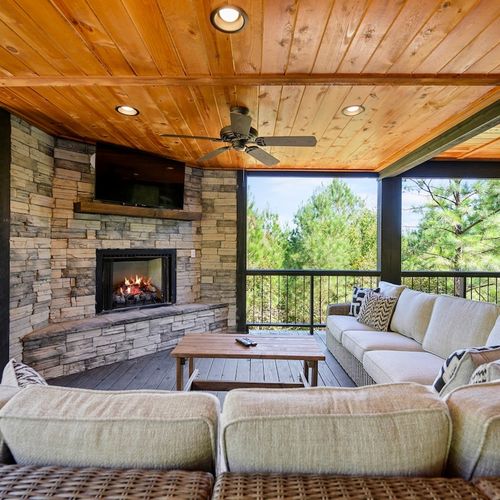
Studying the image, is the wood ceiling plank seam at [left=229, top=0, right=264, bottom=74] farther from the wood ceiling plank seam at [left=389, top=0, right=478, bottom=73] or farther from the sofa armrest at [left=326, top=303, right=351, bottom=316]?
the sofa armrest at [left=326, top=303, right=351, bottom=316]

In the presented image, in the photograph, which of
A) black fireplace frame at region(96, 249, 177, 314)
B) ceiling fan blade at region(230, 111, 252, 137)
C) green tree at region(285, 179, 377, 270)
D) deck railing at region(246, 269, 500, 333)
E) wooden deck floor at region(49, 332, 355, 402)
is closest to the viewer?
ceiling fan blade at region(230, 111, 252, 137)

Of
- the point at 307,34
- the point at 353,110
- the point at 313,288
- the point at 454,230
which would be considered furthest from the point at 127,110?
the point at 454,230

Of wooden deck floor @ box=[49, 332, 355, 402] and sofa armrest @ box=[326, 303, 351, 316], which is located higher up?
sofa armrest @ box=[326, 303, 351, 316]

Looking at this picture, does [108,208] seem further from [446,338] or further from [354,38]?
[446,338]

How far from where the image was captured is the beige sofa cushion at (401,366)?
195cm

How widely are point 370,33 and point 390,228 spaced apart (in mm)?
3339

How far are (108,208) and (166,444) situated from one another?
324 cm

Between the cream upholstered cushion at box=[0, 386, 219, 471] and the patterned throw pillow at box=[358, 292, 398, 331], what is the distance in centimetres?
273

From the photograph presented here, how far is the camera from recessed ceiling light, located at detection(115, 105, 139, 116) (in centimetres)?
254

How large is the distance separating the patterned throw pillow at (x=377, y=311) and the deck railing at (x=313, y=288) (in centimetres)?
121

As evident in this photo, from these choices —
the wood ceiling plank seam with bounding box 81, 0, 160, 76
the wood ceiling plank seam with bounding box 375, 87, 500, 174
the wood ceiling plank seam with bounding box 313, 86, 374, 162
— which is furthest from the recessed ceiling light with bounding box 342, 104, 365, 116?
the wood ceiling plank seam with bounding box 81, 0, 160, 76

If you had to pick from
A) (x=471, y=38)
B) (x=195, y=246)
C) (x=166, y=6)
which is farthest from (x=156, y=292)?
(x=471, y=38)

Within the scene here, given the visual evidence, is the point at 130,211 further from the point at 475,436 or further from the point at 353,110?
the point at 475,436

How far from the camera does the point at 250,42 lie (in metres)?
1.72
